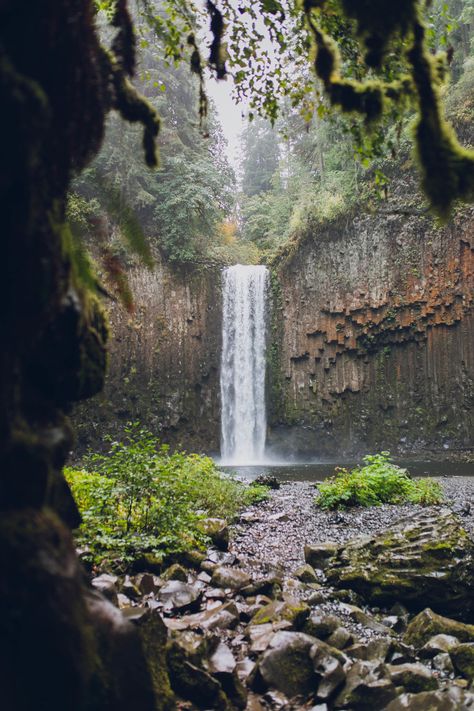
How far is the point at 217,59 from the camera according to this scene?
3832 mm

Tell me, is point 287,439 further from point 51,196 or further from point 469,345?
point 51,196

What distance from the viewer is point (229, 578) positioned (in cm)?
498

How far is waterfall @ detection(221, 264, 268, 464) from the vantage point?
2441 centimetres

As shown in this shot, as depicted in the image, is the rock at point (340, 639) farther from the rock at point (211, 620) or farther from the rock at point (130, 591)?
the rock at point (130, 591)

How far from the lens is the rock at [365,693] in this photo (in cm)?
304

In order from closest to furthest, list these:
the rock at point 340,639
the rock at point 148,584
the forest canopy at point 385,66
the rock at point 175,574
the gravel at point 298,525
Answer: the forest canopy at point 385,66 < the rock at point 340,639 < the rock at point 148,584 < the rock at point 175,574 < the gravel at point 298,525

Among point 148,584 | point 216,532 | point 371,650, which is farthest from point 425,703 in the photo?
point 216,532

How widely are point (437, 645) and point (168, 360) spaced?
21708 millimetres

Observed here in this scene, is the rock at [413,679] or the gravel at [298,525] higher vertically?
the rock at [413,679]

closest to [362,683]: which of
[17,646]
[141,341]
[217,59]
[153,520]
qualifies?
[17,646]

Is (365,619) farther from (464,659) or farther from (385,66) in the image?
(385,66)

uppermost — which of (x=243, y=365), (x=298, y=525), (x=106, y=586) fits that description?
(x=243, y=365)

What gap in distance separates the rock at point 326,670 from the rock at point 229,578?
5.13 ft

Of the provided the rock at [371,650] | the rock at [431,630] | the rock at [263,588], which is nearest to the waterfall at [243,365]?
the rock at [263,588]
